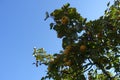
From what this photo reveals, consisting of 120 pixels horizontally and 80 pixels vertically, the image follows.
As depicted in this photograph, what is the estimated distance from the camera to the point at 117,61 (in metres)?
8.52

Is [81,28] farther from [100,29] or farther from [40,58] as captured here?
[40,58]

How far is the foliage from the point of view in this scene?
298 inches

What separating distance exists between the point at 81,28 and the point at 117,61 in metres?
1.80

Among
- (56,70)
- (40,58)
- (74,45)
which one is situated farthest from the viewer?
(40,58)

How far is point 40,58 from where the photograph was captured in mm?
10297

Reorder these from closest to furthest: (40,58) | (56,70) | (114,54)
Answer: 1. (56,70)
2. (114,54)
3. (40,58)

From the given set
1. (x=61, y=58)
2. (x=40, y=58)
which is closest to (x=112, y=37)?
(x=61, y=58)

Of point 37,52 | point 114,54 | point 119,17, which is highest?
point 37,52

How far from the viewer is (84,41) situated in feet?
25.2

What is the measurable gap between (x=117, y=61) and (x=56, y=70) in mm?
2030

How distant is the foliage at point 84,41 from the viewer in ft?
24.8

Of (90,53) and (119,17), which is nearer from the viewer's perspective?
(90,53)

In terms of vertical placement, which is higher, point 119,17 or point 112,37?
point 119,17

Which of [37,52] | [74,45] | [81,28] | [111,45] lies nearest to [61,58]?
[74,45]
